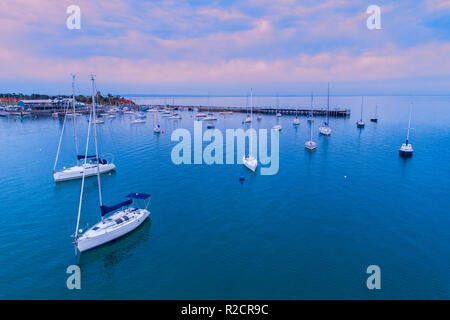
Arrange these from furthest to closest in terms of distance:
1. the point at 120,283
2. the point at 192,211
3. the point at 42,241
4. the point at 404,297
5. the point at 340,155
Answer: the point at 340,155 → the point at 192,211 → the point at 42,241 → the point at 120,283 → the point at 404,297

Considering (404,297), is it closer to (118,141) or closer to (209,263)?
(209,263)

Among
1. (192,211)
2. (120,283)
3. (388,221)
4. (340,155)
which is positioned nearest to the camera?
(120,283)

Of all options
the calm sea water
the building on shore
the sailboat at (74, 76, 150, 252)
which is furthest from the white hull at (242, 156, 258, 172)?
the building on shore

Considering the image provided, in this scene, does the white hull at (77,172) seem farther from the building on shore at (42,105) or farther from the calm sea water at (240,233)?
the building on shore at (42,105)

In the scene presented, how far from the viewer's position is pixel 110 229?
94.3 ft

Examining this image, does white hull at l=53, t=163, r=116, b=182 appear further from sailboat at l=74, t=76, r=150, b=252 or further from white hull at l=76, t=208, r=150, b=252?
white hull at l=76, t=208, r=150, b=252

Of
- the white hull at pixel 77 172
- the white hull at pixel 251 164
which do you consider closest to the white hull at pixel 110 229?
the white hull at pixel 77 172

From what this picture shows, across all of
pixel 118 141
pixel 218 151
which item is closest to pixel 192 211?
pixel 218 151

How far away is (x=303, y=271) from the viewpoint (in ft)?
81.3

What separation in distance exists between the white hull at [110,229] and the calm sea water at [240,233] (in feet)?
3.00

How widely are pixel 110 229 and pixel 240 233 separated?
14351 millimetres

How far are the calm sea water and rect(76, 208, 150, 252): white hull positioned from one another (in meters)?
0.92

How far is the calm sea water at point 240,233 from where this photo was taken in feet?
75.4

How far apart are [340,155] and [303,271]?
49190 millimetres
